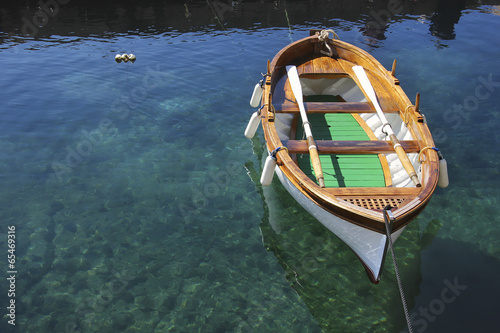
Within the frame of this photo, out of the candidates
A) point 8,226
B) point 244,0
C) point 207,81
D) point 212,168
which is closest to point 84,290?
point 8,226

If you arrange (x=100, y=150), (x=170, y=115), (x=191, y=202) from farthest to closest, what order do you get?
(x=170, y=115), (x=100, y=150), (x=191, y=202)

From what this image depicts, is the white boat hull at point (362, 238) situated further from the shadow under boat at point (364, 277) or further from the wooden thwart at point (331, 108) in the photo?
the wooden thwart at point (331, 108)

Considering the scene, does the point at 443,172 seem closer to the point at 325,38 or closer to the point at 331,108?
the point at 331,108

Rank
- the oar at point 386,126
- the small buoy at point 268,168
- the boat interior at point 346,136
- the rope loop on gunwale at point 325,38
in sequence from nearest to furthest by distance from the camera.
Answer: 1. the boat interior at point 346,136
2. the oar at point 386,126
3. the small buoy at point 268,168
4. the rope loop on gunwale at point 325,38

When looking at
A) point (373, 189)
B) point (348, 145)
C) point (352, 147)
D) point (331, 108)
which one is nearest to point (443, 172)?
point (373, 189)

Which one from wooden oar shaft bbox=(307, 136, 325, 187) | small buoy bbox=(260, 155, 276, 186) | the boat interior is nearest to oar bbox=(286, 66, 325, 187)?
wooden oar shaft bbox=(307, 136, 325, 187)

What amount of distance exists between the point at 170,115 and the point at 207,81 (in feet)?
11.8

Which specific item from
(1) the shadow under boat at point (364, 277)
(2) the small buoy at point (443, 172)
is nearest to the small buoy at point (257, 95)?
(1) the shadow under boat at point (364, 277)

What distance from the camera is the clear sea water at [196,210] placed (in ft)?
26.7

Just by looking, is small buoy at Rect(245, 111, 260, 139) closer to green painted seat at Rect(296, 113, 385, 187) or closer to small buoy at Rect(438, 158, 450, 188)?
green painted seat at Rect(296, 113, 385, 187)

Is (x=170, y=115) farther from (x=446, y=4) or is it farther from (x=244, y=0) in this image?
(x=446, y=4)

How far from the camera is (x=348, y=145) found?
959 centimetres

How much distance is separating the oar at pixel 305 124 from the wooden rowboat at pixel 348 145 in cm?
2

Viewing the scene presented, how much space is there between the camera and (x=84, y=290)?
8.53m
